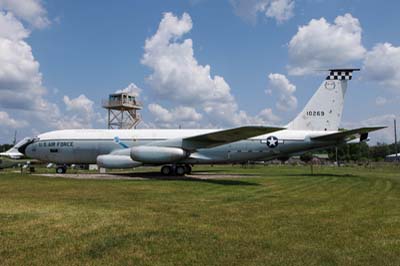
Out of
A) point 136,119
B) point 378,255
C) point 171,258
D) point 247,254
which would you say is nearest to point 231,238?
point 247,254

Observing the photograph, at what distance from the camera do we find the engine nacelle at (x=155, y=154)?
2070 centimetres

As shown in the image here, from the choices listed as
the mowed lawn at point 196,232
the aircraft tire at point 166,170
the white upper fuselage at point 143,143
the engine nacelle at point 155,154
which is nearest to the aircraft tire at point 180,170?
the aircraft tire at point 166,170

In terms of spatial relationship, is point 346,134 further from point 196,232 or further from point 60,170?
point 60,170

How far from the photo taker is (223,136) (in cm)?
2025

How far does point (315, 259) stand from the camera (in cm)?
480

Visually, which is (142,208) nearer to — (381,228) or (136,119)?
(381,228)

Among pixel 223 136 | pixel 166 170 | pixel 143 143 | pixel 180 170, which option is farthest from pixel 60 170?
pixel 223 136

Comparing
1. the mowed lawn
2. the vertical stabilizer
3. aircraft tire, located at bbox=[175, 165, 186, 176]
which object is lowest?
the mowed lawn

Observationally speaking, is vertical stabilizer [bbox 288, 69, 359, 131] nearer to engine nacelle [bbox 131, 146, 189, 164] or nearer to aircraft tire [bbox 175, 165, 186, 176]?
aircraft tire [bbox 175, 165, 186, 176]

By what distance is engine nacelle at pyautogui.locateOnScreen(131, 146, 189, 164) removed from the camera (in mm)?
20703

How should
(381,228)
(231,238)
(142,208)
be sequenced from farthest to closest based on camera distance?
1. (142,208)
2. (381,228)
3. (231,238)

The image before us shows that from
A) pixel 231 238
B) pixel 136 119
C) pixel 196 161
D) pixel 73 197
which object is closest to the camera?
pixel 231 238

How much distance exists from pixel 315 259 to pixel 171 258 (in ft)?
6.23

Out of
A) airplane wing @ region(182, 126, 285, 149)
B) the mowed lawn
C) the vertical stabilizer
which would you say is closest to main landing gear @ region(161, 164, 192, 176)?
airplane wing @ region(182, 126, 285, 149)
